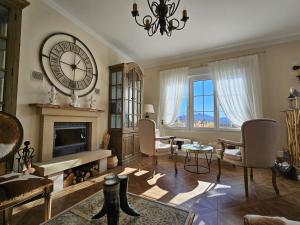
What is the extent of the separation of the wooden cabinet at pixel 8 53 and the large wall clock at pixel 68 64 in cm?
70

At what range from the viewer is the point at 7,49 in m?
1.67

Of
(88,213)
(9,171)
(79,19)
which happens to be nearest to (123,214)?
(88,213)

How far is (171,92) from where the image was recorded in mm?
4574

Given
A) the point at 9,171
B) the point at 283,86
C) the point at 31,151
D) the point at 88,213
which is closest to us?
the point at 88,213

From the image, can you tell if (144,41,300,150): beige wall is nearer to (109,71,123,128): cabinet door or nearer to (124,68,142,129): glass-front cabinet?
(124,68,142,129): glass-front cabinet

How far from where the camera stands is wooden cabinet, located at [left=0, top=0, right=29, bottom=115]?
5.41 ft

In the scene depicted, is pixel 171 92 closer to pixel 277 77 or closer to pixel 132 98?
pixel 132 98

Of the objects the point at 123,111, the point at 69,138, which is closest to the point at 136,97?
the point at 123,111

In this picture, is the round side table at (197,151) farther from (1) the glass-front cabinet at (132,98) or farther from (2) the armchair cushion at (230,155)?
(1) the glass-front cabinet at (132,98)

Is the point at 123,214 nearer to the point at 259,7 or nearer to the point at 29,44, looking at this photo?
the point at 29,44

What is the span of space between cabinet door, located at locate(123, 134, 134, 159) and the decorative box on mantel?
3.15m

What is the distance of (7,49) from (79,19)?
166 cm

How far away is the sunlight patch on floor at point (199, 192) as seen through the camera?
195 cm

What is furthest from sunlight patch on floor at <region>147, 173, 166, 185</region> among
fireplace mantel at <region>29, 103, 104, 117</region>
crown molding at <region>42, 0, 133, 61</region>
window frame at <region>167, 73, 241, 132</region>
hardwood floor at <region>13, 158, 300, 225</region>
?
crown molding at <region>42, 0, 133, 61</region>
